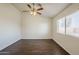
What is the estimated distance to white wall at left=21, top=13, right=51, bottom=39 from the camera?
8.40m

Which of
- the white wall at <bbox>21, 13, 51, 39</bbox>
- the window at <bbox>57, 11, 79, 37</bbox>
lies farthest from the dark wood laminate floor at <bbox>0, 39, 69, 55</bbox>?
the white wall at <bbox>21, 13, 51, 39</bbox>

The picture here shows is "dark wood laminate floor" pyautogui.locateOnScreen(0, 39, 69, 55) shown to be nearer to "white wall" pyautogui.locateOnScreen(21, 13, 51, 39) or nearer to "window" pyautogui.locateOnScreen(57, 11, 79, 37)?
"window" pyautogui.locateOnScreen(57, 11, 79, 37)

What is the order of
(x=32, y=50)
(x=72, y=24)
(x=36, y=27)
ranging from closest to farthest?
(x=72, y=24), (x=32, y=50), (x=36, y=27)

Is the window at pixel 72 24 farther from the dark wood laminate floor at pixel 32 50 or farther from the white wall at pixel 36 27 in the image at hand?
the white wall at pixel 36 27

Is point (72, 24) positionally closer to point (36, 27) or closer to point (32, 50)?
point (32, 50)

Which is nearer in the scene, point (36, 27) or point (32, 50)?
point (32, 50)

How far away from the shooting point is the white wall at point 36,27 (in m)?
8.40

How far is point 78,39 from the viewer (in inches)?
115

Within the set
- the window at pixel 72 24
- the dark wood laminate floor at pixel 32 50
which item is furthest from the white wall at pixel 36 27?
the window at pixel 72 24

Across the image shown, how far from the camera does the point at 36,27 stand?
28.0 ft

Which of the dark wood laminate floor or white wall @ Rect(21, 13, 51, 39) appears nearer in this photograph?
the dark wood laminate floor

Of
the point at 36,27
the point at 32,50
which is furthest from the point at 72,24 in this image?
the point at 36,27
